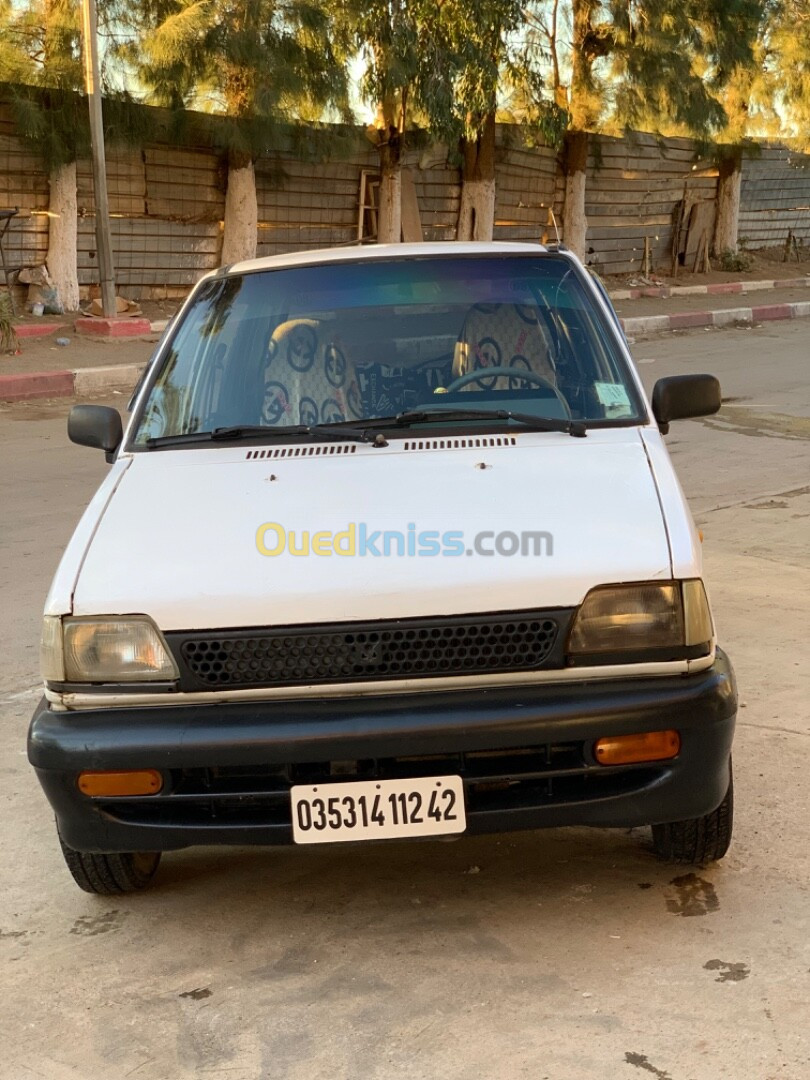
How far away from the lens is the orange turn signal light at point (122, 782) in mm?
3096

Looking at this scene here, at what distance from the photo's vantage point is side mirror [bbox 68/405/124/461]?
430 cm

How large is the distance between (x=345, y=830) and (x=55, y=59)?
1394 cm

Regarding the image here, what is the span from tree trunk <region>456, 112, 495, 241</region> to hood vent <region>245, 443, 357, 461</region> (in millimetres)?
18190

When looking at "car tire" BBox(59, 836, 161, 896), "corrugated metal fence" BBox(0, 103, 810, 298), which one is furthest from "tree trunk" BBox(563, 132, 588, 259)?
"car tire" BBox(59, 836, 161, 896)

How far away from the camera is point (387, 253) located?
4.59 metres

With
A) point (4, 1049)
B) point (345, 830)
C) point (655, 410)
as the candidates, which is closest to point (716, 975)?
point (345, 830)

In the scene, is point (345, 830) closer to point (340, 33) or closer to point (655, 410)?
point (655, 410)

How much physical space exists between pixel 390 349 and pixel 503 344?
1.10 ft

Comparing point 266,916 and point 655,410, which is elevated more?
point 655,410

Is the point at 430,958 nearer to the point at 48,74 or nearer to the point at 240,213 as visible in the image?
the point at 48,74

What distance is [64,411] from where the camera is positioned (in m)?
12.1

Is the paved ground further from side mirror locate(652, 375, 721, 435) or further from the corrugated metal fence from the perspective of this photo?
the corrugated metal fence

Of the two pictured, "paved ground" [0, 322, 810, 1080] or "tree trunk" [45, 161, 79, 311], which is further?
"tree trunk" [45, 161, 79, 311]

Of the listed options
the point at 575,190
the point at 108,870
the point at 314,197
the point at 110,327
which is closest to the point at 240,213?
the point at 314,197
